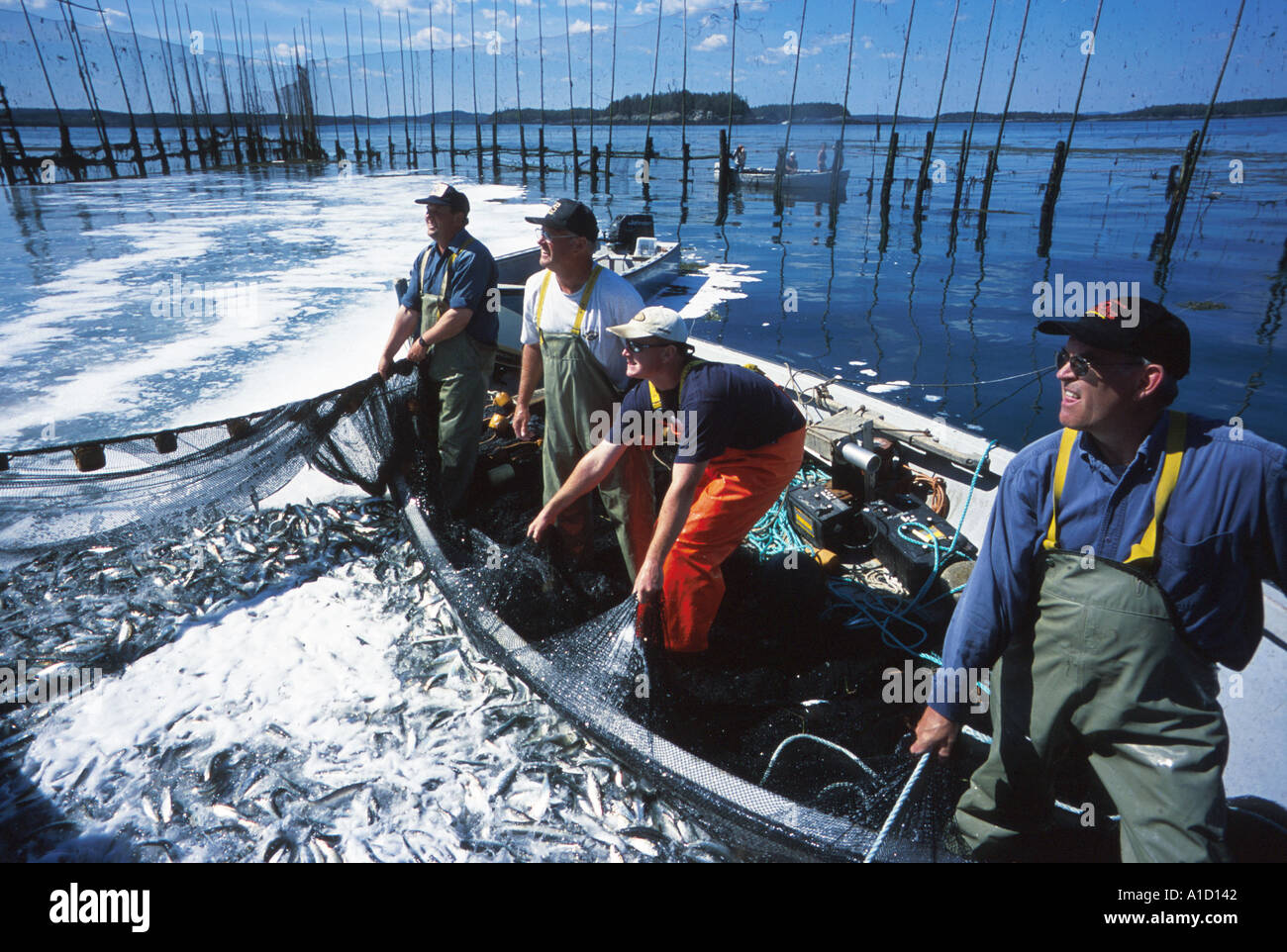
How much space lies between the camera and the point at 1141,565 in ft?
6.42

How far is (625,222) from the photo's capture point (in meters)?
17.0

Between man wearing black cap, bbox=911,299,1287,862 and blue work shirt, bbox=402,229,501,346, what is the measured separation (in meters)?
3.85

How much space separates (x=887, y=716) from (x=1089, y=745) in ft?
4.96

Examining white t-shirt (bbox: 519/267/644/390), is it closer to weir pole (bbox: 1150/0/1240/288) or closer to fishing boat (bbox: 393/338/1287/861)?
fishing boat (bbox: 393/338/1287/861)

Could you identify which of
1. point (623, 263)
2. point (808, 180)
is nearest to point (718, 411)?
point (623, 263)

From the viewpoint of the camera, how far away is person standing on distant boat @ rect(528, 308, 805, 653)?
3303 mm

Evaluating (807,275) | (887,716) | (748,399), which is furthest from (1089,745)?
(807,275)

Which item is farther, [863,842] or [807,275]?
[807,275]

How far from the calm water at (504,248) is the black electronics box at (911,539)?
3928 millimetres

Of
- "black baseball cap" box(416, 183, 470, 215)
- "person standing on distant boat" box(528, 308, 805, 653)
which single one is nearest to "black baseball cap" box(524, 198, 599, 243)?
"person standing on distant boat" box(528, 308, 805, 653)

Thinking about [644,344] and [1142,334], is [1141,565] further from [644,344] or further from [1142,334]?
[644,344]

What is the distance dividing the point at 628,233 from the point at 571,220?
45.4 ft
